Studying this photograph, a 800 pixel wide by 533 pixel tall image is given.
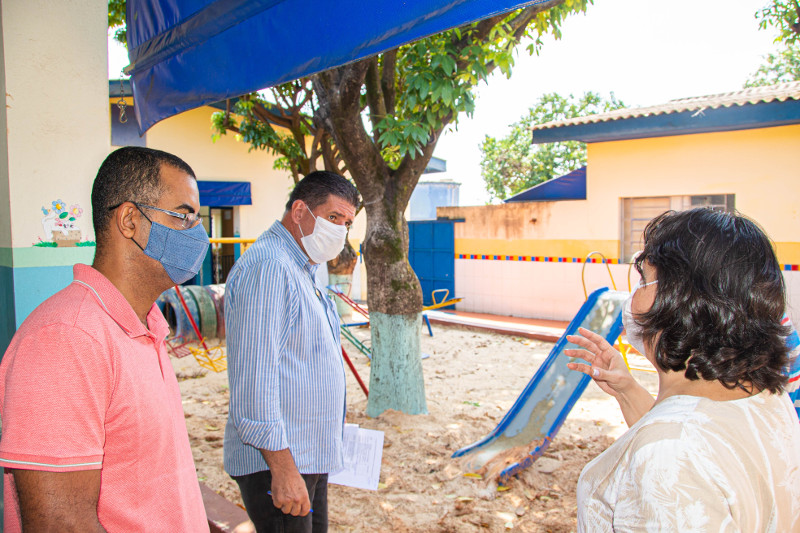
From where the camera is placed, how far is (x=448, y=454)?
4.30 metres

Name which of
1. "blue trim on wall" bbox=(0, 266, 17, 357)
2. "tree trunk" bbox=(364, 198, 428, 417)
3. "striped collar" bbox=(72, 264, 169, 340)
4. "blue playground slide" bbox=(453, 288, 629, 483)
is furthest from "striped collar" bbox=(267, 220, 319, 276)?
"tree trunk" bbox=(364, 198, 428, 417)

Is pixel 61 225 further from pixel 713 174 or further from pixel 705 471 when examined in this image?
pixel 713 174

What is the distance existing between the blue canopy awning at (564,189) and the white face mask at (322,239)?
8.34 m

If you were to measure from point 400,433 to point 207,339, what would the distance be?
438cm

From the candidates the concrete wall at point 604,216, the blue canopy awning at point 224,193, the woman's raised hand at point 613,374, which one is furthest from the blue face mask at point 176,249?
the blue canopy awning at point 224,193

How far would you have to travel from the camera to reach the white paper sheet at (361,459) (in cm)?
248

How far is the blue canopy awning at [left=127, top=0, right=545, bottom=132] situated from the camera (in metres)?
1.66

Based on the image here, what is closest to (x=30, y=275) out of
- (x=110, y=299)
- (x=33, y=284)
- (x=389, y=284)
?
(x=33, y=284)

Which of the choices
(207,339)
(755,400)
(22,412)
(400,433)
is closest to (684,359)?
(755,400)

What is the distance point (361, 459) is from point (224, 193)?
10286mm

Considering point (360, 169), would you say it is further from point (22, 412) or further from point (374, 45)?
point (22, 412)

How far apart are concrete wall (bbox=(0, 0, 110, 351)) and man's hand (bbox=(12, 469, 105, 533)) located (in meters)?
1.89

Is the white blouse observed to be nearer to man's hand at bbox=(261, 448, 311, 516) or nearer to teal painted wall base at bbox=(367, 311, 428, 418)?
man's hand at bbox=(261, 448, 311, 516)

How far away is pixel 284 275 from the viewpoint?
1986mm
